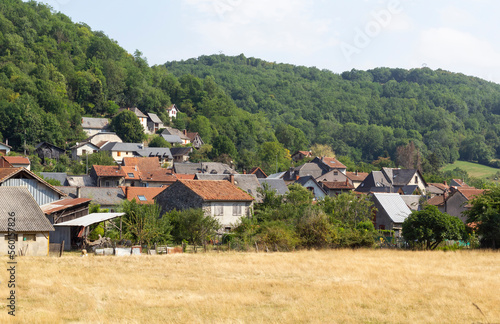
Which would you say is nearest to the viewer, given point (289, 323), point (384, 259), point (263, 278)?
point (289, 323)

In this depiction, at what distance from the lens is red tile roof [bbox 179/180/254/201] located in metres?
47.5

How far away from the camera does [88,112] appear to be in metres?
141

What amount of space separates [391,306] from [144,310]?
835 centimetres

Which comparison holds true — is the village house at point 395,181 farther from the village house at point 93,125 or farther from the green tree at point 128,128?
the village house at point 93,125

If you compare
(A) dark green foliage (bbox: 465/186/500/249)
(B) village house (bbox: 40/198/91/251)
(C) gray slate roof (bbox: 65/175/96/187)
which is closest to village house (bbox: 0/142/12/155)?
(C) gray slate roof (bbox: 65/175/96/187)

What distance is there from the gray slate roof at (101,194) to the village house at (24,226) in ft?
77.6

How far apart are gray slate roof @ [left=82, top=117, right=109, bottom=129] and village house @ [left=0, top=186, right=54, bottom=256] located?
3826 inches

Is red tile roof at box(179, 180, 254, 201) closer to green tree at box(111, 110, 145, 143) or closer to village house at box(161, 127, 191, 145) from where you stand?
green tree at box(111, 110, 145, 143)

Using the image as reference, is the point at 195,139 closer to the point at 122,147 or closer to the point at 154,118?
the point at 154,118

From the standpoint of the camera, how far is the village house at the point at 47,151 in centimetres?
10594

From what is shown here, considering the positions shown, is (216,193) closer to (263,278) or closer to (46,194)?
(46,194)

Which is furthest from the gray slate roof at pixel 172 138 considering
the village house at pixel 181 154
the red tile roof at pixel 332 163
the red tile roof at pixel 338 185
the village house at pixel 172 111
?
the red tile roof at pixel 338 185

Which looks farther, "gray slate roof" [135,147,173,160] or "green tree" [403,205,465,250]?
"gray slate roof" [135,147,173,160]

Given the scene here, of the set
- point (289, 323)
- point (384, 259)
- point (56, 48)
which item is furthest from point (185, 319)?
point (56, 48)
